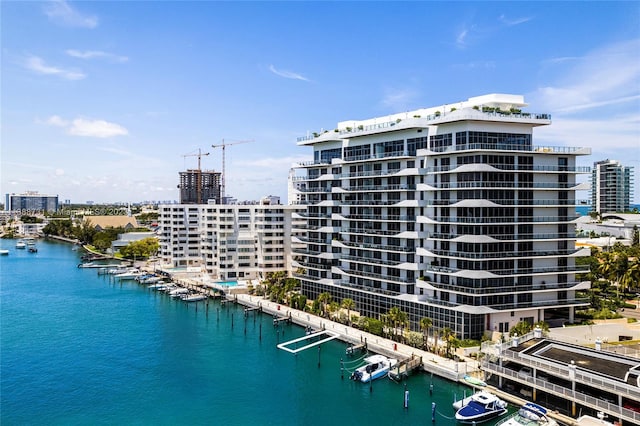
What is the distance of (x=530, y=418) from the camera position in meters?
41.4

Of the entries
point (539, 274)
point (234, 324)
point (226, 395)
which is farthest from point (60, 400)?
point (539, 274)

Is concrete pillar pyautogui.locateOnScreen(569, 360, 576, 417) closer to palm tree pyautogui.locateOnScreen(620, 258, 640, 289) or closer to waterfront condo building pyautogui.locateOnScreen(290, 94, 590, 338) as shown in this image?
waterfront condo building pyautogui.locateOnScreen(290, 94, 590, 338)

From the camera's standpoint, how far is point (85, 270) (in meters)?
141

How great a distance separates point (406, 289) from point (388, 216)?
10617 mm

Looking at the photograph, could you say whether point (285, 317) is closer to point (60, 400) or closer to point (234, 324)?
point (234, 324)

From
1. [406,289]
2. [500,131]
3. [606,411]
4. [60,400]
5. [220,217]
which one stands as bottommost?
[60,400]

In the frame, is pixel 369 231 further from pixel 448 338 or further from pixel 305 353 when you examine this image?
pixel 448 338

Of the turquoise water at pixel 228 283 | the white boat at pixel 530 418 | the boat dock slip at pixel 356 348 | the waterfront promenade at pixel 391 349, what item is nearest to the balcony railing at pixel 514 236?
the waterfront promenade at pixel 391 349

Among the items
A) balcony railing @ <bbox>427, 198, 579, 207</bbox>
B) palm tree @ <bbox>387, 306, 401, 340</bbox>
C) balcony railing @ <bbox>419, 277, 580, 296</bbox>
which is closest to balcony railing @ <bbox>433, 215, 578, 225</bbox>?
balcony railing @ <bbox>427, 198, 579, 207</bbox>

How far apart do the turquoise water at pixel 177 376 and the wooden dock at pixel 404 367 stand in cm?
103

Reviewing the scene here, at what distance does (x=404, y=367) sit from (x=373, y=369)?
346cm

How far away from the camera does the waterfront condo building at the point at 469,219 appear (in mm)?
59625

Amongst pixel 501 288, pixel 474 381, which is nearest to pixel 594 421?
pixel 474 381

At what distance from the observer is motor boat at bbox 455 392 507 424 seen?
43.3 metres
